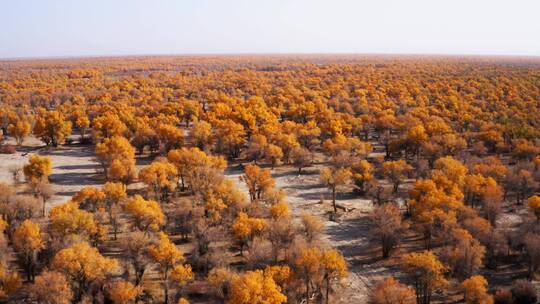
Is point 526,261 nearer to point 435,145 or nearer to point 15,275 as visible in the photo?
point 435,145

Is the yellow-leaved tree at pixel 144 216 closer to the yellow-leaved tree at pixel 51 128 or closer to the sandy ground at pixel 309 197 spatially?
the sandy ground at pixel 309 197

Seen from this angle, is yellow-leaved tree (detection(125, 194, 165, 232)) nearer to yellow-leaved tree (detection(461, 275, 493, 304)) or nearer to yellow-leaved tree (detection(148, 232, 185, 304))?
yellow-leaved tree (detection(148, 232, 185, 304))

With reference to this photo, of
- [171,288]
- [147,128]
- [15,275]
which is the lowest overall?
[171,288]

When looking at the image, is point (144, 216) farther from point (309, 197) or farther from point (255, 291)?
point (309, 197)

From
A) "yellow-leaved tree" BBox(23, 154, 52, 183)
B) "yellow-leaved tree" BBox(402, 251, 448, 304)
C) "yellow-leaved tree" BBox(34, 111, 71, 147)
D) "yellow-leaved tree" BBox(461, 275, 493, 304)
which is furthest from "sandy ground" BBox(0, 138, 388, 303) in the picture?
"yellow-leaved tree" BBox(461, 275, 493, 304)

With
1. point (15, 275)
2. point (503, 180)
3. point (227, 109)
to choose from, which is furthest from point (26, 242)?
point (227, 109)

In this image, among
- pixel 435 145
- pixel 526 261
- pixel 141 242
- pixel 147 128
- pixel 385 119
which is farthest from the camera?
pixel 385 119

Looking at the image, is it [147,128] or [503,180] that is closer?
[503,180]

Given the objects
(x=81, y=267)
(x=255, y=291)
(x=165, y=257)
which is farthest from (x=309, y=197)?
(x=81, y=267)
